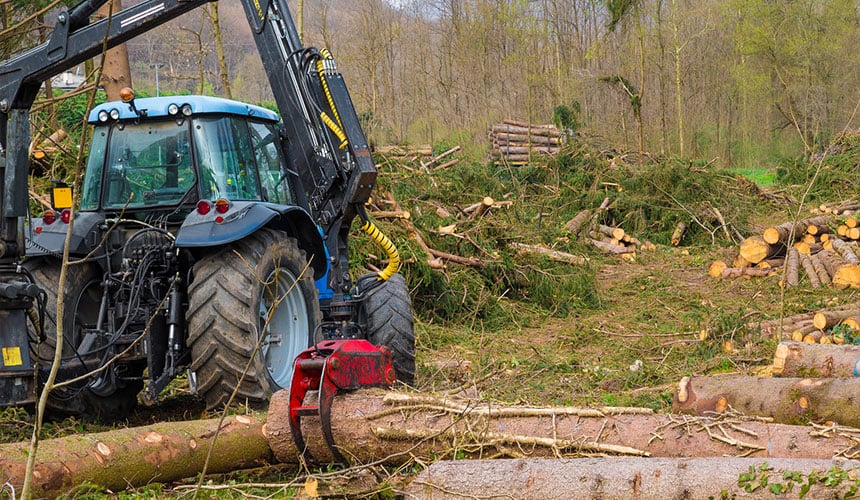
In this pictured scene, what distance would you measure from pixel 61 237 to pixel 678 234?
41.2 feet

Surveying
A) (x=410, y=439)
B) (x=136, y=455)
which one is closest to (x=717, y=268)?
(x=410, y=439)

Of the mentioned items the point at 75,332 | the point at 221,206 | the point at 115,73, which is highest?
the point at 115,73

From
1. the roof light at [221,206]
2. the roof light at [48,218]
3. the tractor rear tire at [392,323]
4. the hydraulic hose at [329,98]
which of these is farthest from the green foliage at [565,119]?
the roof light at [221,206]

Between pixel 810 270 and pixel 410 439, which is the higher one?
pixel 410 439

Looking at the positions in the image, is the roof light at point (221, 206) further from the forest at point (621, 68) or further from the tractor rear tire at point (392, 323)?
the forest at point (621, 68)

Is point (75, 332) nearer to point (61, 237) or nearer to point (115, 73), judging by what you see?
point (61, 237)

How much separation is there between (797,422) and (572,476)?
1932 mm

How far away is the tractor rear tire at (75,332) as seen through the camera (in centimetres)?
602

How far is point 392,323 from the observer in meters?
6.96

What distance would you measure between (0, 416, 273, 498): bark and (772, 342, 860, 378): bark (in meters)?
3.61

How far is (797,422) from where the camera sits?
4.99 metres

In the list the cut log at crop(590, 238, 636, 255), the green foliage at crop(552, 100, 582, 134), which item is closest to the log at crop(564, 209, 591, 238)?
the cut log at crop(590, 238, 636, 255)

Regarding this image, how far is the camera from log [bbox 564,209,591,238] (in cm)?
1672

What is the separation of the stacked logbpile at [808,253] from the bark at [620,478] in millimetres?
8870
